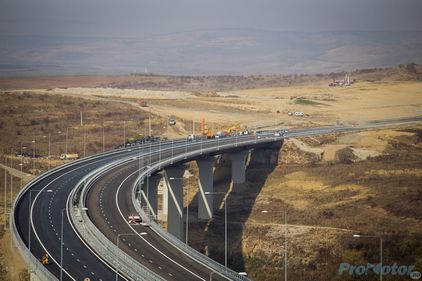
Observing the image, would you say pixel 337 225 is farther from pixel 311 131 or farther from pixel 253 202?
pixel 311 131

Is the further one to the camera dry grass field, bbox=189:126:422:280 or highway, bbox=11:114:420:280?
dry grass field, bbox=189:126:422:280

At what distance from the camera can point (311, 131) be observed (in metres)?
156

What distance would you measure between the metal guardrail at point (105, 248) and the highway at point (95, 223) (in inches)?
23.7

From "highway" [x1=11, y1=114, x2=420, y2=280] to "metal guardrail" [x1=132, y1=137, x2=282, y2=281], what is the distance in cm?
51

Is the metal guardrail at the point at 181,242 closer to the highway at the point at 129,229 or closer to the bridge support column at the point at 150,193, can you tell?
the highway at the point at 129,229

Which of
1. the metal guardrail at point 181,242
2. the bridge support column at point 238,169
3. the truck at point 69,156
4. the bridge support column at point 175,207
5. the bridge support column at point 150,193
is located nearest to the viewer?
the metal guardrail at point 181,242

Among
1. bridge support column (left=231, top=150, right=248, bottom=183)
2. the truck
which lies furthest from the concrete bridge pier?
the truck

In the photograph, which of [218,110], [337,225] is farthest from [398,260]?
[218,110]

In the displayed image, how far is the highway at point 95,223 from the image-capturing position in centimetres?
6433

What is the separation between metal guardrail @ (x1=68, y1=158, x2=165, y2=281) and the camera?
201ft

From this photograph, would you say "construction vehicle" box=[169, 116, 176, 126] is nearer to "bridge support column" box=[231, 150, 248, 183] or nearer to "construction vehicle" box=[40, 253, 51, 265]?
"bridge support column" box=[231, 150, 248, 183]

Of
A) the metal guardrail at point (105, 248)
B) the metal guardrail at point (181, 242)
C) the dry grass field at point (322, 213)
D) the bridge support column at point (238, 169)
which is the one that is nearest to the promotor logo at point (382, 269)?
the dry grass field at point (322, 213)

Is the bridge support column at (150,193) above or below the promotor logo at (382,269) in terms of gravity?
above

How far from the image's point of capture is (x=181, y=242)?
71.5 metres
